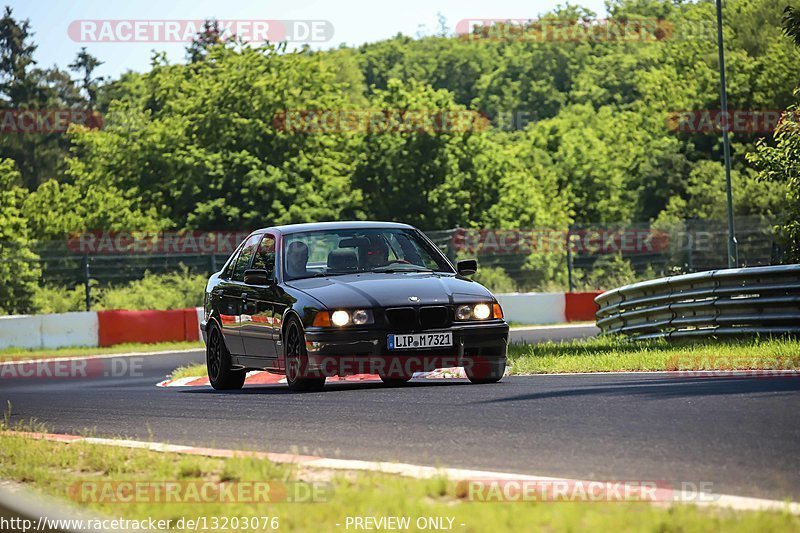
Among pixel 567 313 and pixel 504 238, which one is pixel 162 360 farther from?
pixel 504 238

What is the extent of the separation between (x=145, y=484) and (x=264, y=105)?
6064 centimetres

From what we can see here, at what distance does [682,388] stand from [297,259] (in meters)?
4.32

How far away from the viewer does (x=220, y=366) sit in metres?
15.0

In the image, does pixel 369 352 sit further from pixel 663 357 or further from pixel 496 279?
pixel 496 279

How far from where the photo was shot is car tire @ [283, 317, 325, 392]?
12633mm

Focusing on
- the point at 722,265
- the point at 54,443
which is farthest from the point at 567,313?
the point at 54,443

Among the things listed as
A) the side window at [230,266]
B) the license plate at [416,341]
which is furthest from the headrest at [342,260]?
the side window at [230,266]

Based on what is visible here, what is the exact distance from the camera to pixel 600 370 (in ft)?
48.2

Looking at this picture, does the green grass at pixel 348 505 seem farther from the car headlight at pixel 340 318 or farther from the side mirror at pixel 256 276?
the side mirror at pixel 256 276

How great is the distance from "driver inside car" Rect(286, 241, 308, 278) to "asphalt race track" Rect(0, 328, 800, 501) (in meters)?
1.24

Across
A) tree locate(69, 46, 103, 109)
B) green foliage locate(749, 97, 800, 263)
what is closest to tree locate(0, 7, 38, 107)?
tree locate(69, 46, 103, 109)

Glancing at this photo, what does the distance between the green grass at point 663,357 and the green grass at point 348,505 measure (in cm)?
717

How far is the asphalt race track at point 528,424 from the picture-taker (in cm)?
718

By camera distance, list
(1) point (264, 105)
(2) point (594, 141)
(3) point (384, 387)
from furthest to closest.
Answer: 1. (2) point (594, 141)
2. (1) point (264, 105)
3. (3) point (384, 387)
